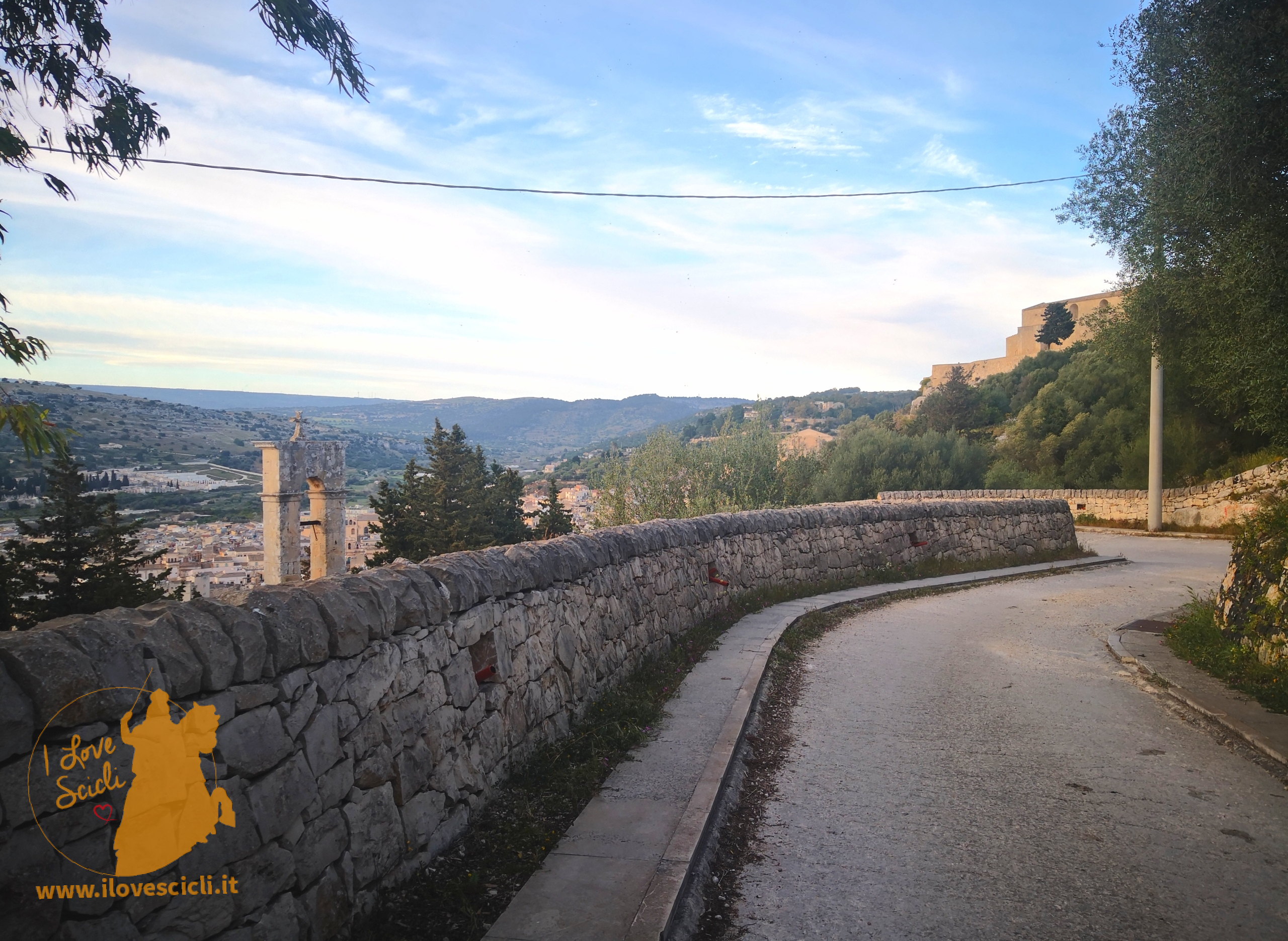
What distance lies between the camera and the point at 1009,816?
5258mm

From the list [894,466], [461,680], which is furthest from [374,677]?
[894,466]

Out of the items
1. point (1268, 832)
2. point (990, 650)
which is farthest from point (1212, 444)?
point (1268, 832)

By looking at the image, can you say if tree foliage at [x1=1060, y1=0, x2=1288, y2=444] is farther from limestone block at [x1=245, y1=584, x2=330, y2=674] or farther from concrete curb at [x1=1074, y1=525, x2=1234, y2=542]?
concrete curb at [x1=1074, y1=525, x2=1234, y2=542]

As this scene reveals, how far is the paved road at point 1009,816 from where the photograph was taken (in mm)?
4086

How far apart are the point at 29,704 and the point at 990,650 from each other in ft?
33.1

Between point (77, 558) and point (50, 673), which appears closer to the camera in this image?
point (50, 673)

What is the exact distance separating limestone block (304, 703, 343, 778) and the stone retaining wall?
2127 centimetres

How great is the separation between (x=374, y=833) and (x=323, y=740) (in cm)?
59

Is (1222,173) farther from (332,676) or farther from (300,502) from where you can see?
(300,502)

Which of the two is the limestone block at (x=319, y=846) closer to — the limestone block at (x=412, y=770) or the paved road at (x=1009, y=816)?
the limestone block at (x=412, y=770)

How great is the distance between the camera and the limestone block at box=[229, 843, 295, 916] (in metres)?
3.05

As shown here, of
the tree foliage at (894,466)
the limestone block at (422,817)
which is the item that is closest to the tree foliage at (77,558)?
the limestone block at (422,817)

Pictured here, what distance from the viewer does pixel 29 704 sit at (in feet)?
8.13

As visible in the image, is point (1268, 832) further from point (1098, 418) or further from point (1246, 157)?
point (1098, 418)
